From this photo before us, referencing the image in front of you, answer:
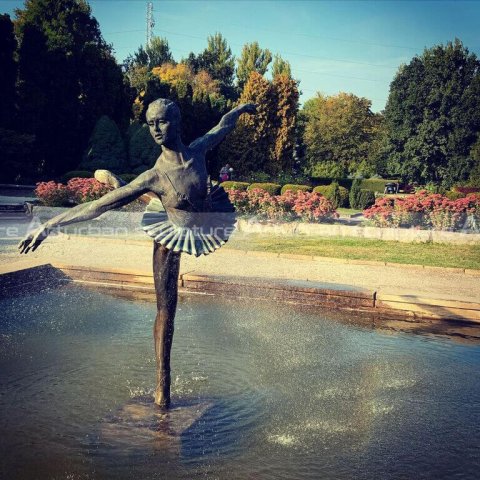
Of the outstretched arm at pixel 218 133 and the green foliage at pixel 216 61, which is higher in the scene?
the green foliage at pixel 216 61

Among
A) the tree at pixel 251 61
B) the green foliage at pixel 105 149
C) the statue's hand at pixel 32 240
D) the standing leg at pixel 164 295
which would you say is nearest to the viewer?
the statue's hand at pixel 32 240

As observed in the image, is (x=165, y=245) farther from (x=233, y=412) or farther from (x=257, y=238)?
(x=257, y=238)

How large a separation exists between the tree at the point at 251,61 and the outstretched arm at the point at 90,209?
59.9 m

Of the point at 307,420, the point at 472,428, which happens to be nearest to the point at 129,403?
the point at 307,420

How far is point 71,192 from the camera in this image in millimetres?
17375

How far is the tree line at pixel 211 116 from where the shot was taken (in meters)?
26.1

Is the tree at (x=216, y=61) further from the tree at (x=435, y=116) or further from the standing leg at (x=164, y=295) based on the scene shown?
A: the standing leg at (x=164, y=295)

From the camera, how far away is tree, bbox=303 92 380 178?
47.9 meters

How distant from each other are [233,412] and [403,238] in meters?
11.0

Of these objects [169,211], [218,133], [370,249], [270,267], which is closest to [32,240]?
[169,211]

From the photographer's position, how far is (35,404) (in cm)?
420

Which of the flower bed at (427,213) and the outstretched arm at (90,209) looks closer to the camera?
the outstretched arm at (90,209)

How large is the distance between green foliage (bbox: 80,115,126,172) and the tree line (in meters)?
0.05

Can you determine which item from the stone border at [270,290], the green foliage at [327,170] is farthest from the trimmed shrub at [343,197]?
the green foliage at [327,170]
